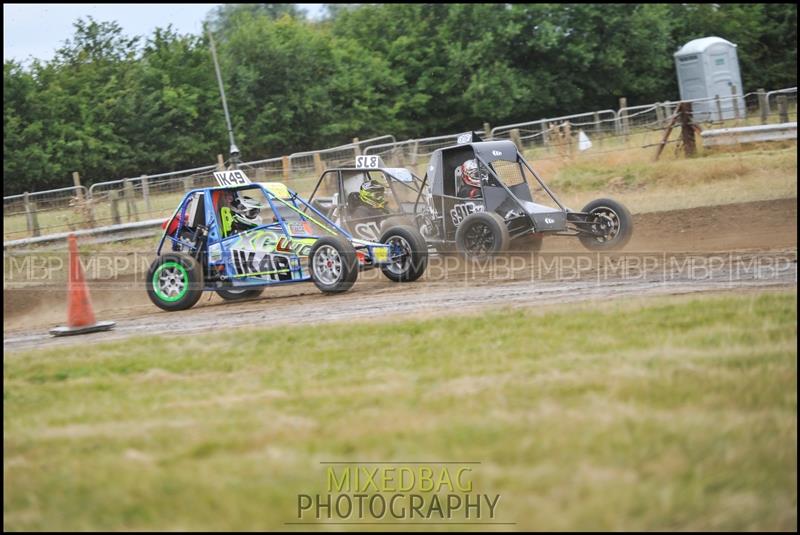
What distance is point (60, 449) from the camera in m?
5.10

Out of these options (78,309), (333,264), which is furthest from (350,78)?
(78,309)

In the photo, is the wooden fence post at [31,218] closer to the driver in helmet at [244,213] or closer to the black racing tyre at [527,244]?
the driver in helmet at [244,213]

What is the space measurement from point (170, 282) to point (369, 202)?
11.3 ft

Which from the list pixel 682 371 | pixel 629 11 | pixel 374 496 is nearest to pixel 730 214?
pixel 682 371

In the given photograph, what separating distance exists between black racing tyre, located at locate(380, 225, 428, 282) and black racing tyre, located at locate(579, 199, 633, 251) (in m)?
2.50

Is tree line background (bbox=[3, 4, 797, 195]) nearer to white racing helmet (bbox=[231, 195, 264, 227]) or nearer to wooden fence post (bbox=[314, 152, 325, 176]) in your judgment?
wooden fence post (bbox=[314, 152, 325, 176])

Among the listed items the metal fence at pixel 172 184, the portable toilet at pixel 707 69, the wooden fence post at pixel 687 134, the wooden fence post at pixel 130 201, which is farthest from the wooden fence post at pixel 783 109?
the portable toilet at pixel 707 69

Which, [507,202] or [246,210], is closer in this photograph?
[246,210]

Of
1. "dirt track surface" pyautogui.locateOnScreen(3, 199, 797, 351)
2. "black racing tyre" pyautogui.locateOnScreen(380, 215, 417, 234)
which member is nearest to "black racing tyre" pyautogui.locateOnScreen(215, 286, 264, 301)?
"dirt track surface" pyautogui.locateOnScreen(3, 199, 797, 351)

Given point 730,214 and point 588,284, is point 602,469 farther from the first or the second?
point 730,214

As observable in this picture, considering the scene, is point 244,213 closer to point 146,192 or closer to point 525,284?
point 525,284

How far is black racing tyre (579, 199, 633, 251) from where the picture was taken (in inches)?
504

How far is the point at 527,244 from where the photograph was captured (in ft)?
43.1

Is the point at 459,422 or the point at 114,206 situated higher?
the point at 114,206
